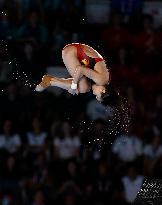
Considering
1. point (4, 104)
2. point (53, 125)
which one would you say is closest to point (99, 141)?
point (53, 125)

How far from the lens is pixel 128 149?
12.3m

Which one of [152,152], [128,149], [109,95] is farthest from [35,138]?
[109,95]

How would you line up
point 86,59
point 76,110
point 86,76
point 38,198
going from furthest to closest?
point 76,110 < point 38,198 < point 86,59 < point 86,76

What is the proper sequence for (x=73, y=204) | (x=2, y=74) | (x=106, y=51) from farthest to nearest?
(x=106, y=51), (x=2, y=74), (x=73, y=204)

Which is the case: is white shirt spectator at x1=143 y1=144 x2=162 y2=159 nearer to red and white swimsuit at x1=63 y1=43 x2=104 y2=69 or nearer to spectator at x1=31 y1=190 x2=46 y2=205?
spectator at x1=31 y1=190 x2=46 y2=205

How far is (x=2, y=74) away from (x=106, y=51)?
2.04 m

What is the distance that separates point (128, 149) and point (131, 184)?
2.12 feet

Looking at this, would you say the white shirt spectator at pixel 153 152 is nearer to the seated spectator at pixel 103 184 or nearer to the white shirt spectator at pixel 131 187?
the white shirt spectator at pixel 131 187

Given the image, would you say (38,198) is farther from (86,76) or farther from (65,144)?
(86,76)

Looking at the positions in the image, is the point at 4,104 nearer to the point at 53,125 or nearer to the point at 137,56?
the point at 53,125

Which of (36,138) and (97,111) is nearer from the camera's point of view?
(36,138)

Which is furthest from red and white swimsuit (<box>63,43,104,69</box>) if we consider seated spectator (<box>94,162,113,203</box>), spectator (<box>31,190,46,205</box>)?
seated spectator (<box>94,162,113,203</box>)

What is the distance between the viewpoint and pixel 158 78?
1291 cm

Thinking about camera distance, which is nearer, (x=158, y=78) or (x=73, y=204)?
(x=73, y=204)
